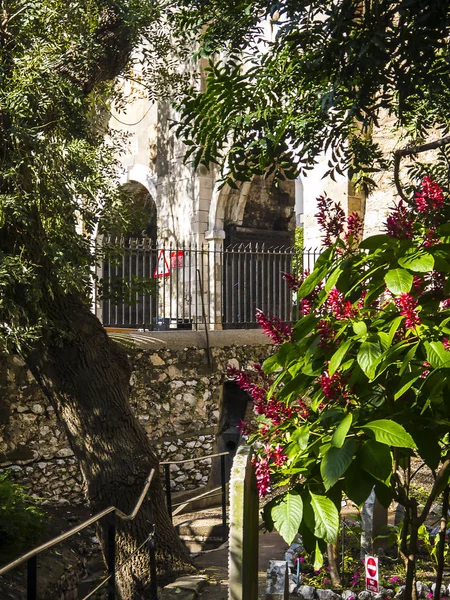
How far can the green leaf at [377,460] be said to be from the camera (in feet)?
6.92

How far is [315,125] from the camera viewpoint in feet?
15.5

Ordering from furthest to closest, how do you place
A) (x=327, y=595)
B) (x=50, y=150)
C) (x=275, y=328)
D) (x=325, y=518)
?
1. (x=50, y=150)
2. (x=327, y=595)
3. (x=275, y=328)
4. (x=325, y=518)

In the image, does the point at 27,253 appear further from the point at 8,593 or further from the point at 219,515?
the point at 219,515

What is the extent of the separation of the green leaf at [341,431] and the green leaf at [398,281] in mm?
392

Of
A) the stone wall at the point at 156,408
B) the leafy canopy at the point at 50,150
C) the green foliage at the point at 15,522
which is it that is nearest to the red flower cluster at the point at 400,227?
the leafy canopy at the point at 50,150

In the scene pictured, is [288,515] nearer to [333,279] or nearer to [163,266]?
[333,279]

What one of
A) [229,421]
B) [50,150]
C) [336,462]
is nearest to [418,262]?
[336,462]

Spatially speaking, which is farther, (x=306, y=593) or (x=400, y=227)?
(x=306, y=593)

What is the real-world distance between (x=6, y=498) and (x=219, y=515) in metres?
3.29

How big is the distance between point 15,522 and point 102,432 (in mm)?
950

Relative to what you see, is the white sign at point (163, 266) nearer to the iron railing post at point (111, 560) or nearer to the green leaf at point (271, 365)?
the iron railing post at point (111, 560)

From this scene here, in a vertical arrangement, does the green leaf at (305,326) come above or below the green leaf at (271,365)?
above

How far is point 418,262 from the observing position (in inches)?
89.9

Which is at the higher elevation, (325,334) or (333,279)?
(333,279)
